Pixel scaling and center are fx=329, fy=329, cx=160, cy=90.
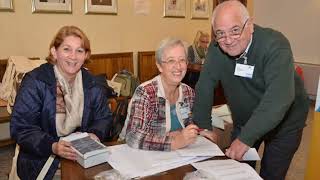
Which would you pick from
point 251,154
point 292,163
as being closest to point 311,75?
point 292,163

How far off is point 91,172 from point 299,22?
592cm

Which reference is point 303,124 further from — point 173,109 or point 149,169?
point 149,169

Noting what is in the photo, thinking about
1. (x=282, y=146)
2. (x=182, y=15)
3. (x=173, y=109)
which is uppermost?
(x=182, y=15)

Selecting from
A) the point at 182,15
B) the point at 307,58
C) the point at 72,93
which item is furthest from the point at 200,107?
the point at 307,58

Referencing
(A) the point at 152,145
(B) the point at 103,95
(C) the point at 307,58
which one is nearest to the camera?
(A) the point at 152,145

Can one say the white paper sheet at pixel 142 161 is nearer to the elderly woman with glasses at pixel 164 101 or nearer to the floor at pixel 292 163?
the elderly woman with glasses at pixel 164 101

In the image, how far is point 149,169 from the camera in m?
1.26

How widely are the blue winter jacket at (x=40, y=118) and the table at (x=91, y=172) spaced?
33cm

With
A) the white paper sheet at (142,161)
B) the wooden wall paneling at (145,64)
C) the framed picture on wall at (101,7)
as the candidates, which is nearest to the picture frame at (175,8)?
the wooden wall paneling at (145,64)

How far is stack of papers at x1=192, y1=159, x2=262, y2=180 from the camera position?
3.96ft

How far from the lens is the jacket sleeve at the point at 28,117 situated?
164 centimetres

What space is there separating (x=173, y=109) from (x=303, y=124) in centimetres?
70

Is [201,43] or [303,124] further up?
[201,43]

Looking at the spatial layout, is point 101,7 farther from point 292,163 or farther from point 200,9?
point 292,163
